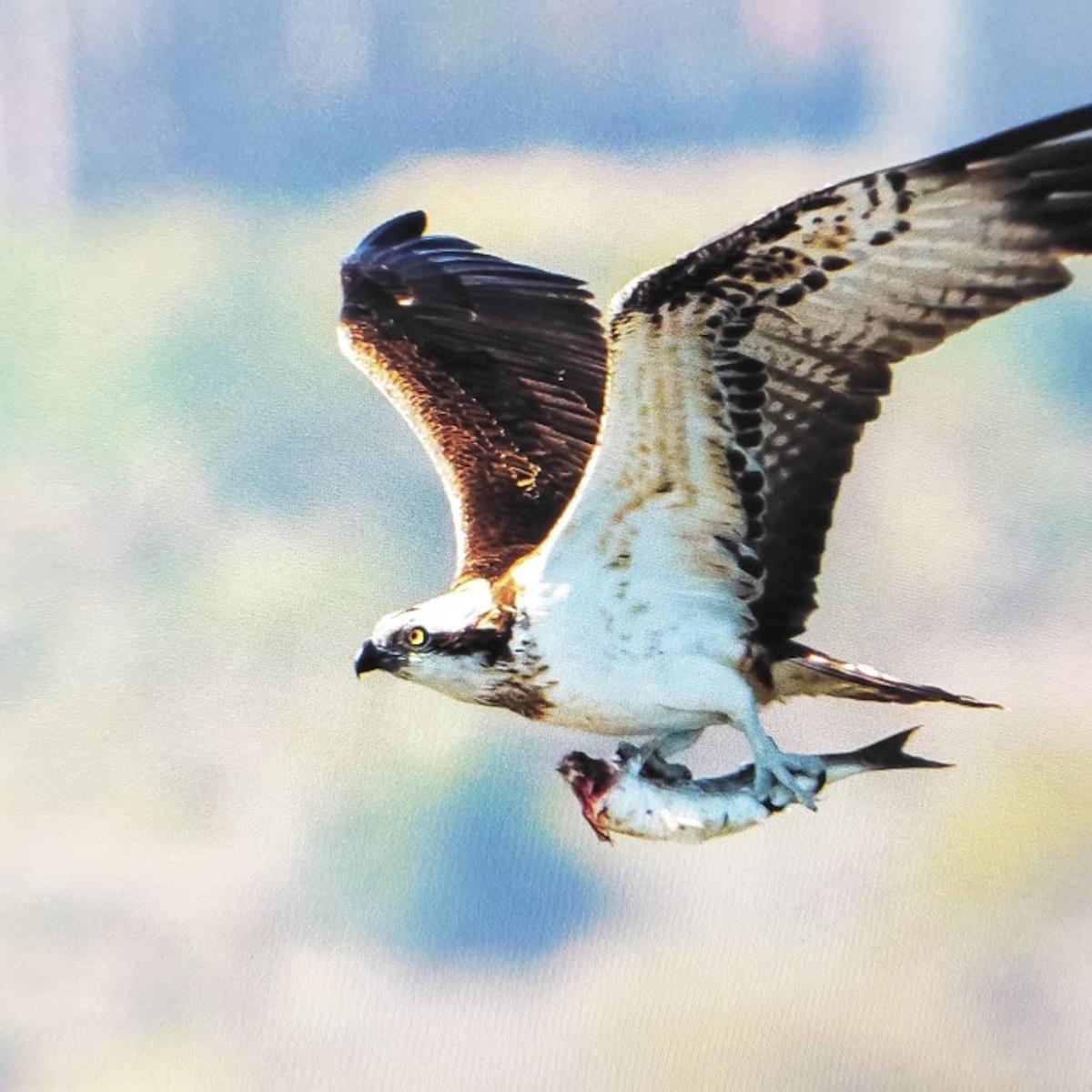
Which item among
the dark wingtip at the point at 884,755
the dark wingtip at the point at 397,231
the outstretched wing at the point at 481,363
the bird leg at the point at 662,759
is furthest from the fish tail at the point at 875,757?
the dark wingtip at the point at 397,231

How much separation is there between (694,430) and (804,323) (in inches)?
10.0

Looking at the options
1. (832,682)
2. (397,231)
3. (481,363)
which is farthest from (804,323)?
(397,231)

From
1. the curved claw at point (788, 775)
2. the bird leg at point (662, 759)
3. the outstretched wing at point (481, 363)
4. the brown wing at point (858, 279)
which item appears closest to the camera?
the brown wing at point (858, 279)

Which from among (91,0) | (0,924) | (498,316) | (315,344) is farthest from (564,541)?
(91,0)

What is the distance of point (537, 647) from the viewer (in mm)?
3271

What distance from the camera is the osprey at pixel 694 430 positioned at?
9.32 feet

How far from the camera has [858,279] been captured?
293cm

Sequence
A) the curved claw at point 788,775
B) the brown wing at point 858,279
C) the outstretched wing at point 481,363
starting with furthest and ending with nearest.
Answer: the outstretched wing at point 481,363
the curved claw at point 788,775
the brown wing at point 858,279

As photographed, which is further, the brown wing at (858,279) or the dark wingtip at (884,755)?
the dark wingtip at (884,755)

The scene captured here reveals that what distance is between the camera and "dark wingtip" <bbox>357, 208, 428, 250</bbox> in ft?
13.9

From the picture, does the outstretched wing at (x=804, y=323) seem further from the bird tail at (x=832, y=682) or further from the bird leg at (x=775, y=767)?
the bird leg at (x=775, y=767)

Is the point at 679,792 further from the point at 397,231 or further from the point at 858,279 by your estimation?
the point at 397,231

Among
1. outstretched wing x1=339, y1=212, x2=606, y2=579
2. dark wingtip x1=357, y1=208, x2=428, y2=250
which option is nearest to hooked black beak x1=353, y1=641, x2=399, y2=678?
outstretched wing x1=339, y1=212, x2=606, y2=579

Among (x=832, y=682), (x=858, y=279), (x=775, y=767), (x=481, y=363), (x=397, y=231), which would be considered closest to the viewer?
(x=858, y=279)
